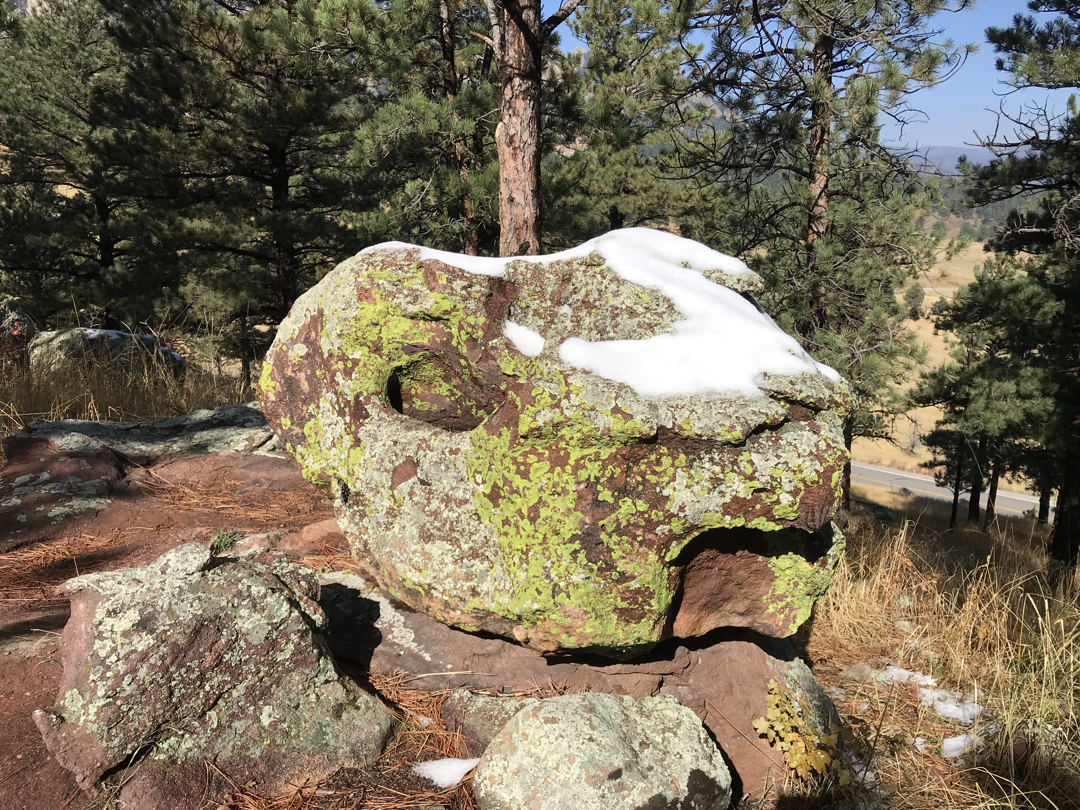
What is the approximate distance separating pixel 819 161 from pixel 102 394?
6863mm

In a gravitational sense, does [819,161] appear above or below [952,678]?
above

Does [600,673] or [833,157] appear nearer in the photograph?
[600,673]

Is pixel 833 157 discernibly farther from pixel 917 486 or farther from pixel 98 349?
pixel 917 486

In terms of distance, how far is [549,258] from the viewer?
118 inches

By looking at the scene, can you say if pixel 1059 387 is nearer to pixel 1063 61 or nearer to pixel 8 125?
pixel 1063 61

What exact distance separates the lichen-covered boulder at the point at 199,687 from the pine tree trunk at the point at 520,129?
391 cm

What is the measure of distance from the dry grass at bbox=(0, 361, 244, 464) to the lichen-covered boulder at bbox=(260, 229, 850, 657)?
3429 mm

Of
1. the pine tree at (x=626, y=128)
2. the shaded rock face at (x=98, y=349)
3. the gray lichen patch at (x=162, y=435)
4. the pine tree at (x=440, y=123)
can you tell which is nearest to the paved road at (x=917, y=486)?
the pine tree at (x=626, y=128)

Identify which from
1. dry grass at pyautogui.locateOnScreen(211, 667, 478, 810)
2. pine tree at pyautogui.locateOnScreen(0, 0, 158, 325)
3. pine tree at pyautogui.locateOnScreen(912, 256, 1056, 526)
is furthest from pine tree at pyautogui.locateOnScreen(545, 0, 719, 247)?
pine tree at pyautogui.locateOnScreen(0, 0, 158, 325)

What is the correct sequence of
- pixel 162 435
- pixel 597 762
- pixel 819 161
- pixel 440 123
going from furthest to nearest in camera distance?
pixel 440 123
pixel 819 161
pixel 162 435
pixel 597 762

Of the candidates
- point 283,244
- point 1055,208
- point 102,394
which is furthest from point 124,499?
point 1055,208

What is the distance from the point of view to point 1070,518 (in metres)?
8.00

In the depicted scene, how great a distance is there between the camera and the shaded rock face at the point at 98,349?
22.0 feet

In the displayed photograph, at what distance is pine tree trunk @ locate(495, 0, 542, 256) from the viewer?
17.0 feet
